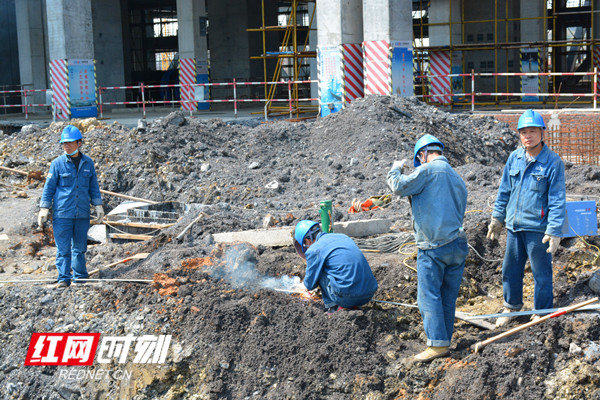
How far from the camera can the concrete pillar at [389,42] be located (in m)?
17.6

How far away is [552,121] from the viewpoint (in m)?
15.2

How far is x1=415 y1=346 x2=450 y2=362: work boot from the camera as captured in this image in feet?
18.0

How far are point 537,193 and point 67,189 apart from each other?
501 centimetres

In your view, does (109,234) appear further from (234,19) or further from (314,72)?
(234,19)

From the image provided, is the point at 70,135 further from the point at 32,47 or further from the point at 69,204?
the point at 32,47

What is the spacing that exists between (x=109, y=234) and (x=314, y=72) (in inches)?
549

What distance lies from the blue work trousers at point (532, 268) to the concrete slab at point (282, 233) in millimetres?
2747

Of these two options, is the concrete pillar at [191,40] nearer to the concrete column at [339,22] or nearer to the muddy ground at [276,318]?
the concrete column at [339,22]

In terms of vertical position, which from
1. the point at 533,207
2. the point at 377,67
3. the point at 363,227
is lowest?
the point at 363,227

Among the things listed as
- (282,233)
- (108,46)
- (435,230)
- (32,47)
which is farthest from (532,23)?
(435,230)

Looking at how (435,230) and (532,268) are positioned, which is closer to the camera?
(435,230)
